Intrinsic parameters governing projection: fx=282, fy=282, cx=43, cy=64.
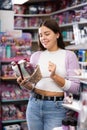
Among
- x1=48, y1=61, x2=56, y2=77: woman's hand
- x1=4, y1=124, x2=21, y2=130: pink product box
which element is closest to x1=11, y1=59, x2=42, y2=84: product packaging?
x1=48, y1=61, x2=56, y2=77: woman's hand

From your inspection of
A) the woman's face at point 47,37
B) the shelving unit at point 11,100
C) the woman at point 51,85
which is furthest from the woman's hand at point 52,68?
the shelving unit at point 11,100

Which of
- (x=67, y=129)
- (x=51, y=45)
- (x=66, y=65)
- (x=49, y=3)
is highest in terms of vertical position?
Answer: (x=49, y=3)

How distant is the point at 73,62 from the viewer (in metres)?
2.08

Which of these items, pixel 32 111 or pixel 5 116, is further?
pixel 5 116

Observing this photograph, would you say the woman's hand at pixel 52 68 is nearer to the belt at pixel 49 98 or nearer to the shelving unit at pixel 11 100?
the belt at pixel 49 98

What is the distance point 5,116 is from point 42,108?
6.96 feet

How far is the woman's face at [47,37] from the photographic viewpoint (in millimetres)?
2088

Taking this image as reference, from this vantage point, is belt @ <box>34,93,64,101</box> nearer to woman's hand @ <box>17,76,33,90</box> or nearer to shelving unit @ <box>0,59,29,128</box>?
woman's hand @ <box>17,76,33,90</box>

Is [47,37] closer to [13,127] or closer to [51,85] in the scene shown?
[51,85]

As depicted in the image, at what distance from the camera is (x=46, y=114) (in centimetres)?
210

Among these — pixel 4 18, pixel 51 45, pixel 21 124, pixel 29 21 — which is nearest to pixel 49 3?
pixel 29 21

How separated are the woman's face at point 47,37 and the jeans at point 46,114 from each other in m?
0.42

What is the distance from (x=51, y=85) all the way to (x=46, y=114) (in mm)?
220

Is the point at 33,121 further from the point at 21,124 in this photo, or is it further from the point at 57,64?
the point at 21,124
